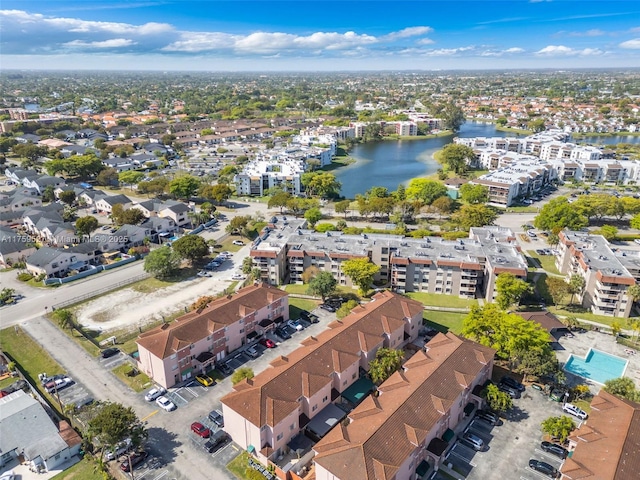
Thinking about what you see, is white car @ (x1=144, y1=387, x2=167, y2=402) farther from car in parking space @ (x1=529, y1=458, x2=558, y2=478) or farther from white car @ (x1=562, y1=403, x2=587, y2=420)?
white car @ (x1=562, y1=403, x2=587, y2=420)

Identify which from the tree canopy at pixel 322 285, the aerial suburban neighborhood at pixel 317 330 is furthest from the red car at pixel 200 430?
the tree canopy at pixel 322 285

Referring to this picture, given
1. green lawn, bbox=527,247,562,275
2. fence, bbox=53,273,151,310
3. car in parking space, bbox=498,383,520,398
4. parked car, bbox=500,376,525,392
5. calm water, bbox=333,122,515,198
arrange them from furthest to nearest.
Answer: calm water, bbox=333,122,515,198
green lawn, bbox=527,247,562,275
fence, bbox=53,273,151,310
parked car, bbox=500,376,525,392
car in parking space, bbox=498,383,520,398

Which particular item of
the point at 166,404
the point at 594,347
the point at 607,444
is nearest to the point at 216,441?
the point at 166,404

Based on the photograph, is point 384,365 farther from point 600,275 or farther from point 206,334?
point 600,275

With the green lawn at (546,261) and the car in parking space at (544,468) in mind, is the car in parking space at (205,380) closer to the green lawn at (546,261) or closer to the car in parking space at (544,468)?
the car in parking space at (544,468)

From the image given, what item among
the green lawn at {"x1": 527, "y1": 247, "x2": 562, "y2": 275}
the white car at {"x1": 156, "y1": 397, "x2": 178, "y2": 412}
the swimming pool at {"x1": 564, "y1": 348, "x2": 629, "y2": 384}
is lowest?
the white car at {"x1": 156, "y1": 397, "x2": 178, "y2": 412}

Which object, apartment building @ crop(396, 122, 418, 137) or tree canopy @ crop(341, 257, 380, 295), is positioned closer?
tree canopy @ crop(341, 257, 380, 295)

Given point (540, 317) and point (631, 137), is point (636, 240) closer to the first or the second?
point (540, 317)

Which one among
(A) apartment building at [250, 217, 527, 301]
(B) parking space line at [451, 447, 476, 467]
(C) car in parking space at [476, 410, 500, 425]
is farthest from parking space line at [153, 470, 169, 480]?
(A) apartment building at [250, 217, 527, 301]
